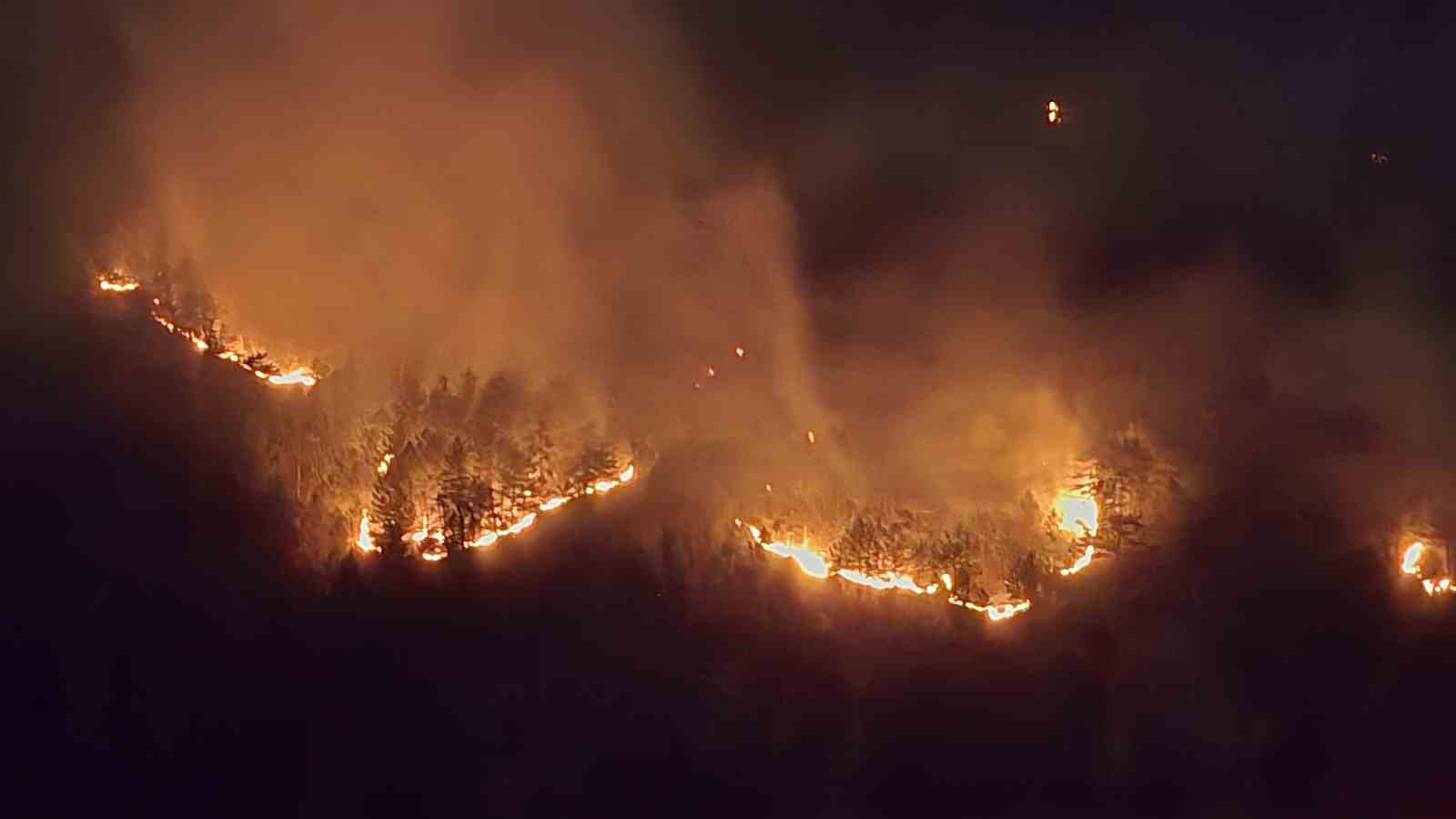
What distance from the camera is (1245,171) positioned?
4.80m

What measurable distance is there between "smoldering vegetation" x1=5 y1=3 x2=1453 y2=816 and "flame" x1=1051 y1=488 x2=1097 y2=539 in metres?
0.09

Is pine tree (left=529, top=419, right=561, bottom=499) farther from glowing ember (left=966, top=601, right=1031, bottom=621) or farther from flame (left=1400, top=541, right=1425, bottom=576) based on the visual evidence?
flame (left=1400, top=541, right=1425, bottom=576)

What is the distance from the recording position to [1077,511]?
4.63 meters

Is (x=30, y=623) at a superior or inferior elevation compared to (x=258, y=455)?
inferior

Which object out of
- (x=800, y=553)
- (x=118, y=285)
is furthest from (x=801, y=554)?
(x=118, y=285)

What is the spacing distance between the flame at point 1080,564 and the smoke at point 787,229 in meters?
0.29

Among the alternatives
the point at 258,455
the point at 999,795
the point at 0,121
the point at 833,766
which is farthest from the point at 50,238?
the point at 999,795

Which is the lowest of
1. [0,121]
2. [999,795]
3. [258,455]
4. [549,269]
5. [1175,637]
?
[999,795]

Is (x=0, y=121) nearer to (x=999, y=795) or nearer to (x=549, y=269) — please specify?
(x=549, y=269)

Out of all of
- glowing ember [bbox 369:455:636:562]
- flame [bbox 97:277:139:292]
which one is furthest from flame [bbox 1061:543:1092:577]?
flame [bbox 97:277:139:292]

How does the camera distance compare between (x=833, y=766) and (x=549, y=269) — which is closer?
(x=833, y=766)

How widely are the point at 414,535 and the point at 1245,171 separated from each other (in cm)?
306

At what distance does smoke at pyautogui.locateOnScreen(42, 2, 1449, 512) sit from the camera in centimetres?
470

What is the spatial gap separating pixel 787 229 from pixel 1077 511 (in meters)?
1.36
